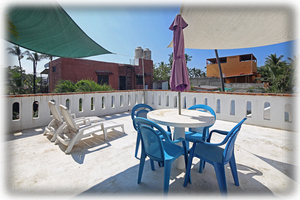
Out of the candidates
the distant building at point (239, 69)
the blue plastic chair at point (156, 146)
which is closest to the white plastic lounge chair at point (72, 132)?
the blue plastic chair at point (156, 146)

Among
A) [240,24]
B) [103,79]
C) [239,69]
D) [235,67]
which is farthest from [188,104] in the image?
[235,67]

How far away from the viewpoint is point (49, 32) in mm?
3123

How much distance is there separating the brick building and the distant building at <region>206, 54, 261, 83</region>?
14970mm

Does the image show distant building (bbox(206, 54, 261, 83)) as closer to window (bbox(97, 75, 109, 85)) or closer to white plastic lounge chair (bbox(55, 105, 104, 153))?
window (bbox(97, 75, 109, 85))

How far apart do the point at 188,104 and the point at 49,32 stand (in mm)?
4916

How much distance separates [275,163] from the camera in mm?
2330

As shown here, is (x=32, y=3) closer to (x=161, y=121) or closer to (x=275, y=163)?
(x=161, y=121)

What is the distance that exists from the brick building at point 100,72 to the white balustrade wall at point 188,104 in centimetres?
941

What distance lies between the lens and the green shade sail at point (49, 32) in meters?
2.48

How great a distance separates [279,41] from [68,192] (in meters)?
5.25

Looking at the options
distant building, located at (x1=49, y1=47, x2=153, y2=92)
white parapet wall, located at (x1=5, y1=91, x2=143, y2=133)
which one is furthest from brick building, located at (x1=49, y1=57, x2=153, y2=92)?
white parapet wall, located at (x1=5, y1=91, x2=143, y2=133)

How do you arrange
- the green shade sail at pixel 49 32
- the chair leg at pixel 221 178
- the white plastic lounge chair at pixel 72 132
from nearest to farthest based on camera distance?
the chair leg at pixel 221 178
the green shade sail at pixel 49 32
the white plastic lounge chair at pixel 72 132

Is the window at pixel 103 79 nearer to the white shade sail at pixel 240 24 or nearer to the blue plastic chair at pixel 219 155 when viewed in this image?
the white shade sail at pixel 240 24

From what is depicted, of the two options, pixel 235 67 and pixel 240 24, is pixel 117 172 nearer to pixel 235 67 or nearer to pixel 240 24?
pixel 240 24
